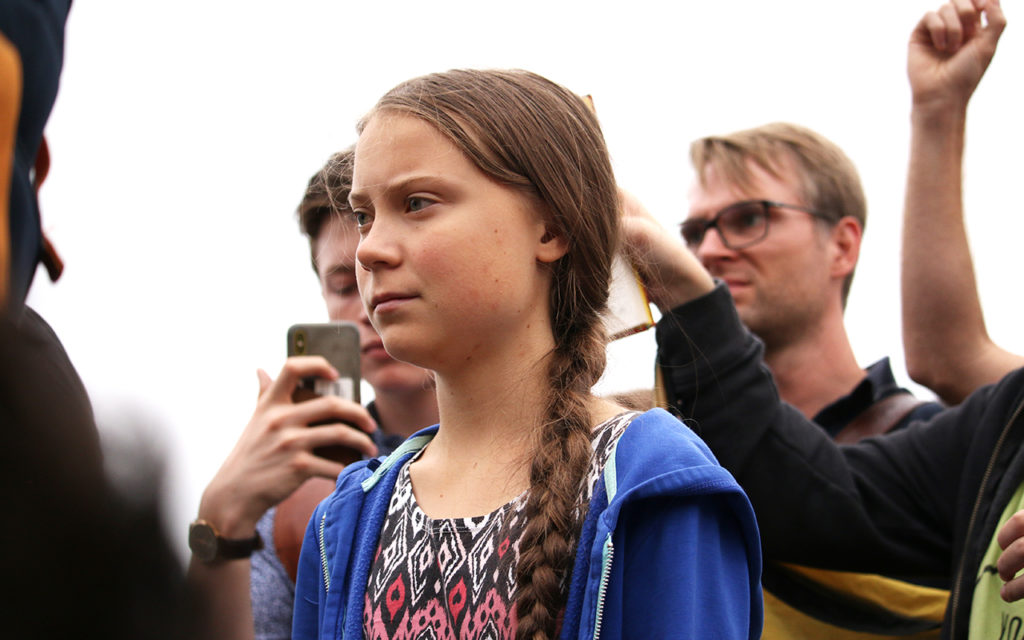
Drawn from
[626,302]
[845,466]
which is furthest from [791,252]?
[626,302]

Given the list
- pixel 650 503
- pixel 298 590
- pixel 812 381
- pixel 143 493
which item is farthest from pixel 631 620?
pixel 812 381

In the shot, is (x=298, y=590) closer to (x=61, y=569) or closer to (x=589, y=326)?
(x=589, y=326)

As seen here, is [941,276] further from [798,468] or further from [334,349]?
[334,349]

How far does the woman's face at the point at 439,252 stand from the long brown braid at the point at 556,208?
0.04m

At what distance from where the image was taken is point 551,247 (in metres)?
1.66

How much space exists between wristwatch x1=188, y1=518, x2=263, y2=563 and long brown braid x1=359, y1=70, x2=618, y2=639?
780 millimetres

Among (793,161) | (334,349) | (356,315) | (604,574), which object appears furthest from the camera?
(793,161)

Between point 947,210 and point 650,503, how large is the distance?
1.63 meters

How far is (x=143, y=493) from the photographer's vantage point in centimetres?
67

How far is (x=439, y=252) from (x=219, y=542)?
0.91 meters

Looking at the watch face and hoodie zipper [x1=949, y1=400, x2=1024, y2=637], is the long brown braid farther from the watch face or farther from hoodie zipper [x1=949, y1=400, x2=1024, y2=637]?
hoodie zipper [x1=949, y1=400, x2=1024, y2=637]

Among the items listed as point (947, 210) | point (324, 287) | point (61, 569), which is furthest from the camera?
point (324, 287)

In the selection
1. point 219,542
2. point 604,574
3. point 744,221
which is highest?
point 744,221

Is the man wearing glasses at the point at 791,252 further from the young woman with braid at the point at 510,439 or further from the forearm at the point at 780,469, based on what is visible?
the young woman with braid at the point at 510,439
